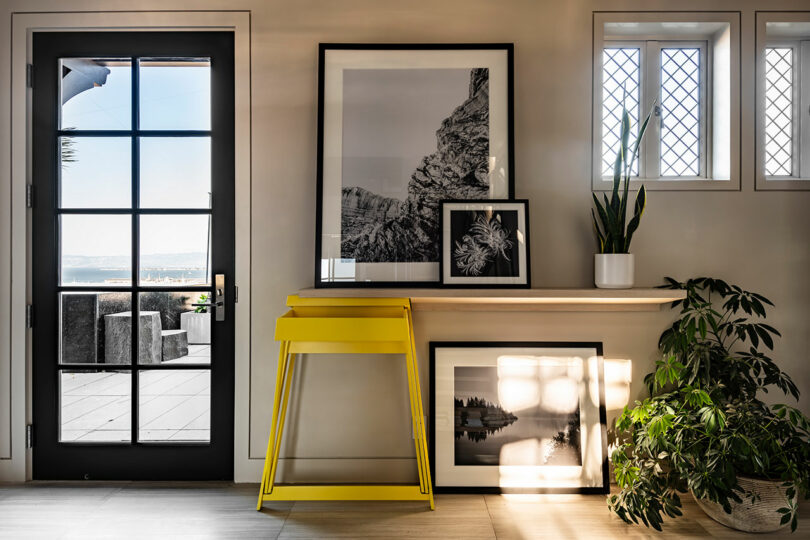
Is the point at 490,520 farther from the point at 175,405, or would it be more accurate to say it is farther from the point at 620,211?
the point at 175,405

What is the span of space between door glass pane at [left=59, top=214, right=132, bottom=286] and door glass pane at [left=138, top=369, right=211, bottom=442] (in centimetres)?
53

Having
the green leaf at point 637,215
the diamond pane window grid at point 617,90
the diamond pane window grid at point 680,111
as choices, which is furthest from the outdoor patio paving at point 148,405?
the diamond pane window grid at point 680,111

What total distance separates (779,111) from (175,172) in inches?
125

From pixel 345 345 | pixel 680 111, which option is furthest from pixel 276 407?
pixel 680 111

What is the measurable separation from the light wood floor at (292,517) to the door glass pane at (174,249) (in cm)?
104

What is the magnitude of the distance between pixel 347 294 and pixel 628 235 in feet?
4.39

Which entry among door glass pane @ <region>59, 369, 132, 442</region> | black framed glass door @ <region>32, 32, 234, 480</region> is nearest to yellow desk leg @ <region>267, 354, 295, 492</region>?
black framed glass door @ <region>32, 32, 234, 480</region>

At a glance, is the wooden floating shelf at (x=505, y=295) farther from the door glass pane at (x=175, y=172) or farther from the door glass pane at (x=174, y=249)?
the door glass pane at (x=175, y=172)

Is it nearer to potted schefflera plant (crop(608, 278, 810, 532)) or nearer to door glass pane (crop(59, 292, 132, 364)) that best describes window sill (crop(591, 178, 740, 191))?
potted schefflera plant (crop(608, 278, 810, 532))

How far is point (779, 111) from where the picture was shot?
101 inches

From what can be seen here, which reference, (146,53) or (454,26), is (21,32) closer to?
(146,53)

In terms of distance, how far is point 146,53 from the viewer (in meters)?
2.46

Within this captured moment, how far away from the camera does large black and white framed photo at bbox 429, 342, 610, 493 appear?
235 centimetres

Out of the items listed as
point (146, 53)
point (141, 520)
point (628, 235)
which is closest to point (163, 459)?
point (141, 520)
